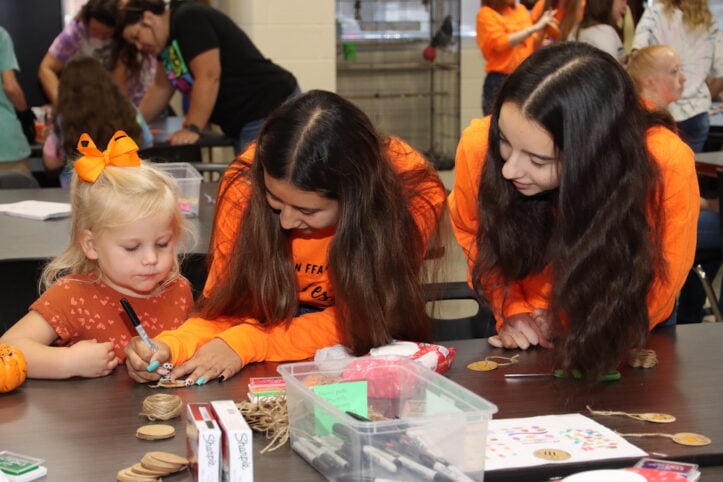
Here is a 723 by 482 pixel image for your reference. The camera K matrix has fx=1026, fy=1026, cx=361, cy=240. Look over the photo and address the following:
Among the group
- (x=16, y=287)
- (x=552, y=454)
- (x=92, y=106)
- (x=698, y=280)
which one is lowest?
(x=698, y=280)

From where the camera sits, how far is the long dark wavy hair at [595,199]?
178 centimetres

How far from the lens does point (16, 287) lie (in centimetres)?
262

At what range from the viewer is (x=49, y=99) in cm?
572

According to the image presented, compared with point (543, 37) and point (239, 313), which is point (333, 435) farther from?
point (543, 37)

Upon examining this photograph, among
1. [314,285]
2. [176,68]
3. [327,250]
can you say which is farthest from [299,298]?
[176,68]

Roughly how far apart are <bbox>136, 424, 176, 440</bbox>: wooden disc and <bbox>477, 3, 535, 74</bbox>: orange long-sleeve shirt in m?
4.97

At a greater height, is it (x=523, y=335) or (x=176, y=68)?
(x=176, y=68)

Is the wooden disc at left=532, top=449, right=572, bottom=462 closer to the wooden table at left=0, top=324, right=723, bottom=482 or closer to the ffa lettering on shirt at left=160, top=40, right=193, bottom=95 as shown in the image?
the wooden table at left=0, top=324, right=723, bottom=482

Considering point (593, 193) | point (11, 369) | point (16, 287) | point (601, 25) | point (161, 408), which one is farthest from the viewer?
point (601, 25)

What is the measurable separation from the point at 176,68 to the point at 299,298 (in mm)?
2647

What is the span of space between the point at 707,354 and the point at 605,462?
2.01ft

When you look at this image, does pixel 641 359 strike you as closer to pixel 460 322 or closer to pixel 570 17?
pixel 460 322

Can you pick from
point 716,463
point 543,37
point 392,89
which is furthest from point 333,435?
point 392,89

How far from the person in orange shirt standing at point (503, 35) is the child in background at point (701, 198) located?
5.83 feet
